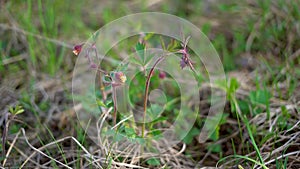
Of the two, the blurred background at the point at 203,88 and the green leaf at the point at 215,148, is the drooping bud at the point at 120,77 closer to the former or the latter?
the blurred background at the point at 203,88

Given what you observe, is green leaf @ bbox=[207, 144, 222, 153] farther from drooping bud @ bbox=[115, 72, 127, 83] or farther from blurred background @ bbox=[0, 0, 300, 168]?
drooping bud @ bbox=[115, 72, 127, 83]

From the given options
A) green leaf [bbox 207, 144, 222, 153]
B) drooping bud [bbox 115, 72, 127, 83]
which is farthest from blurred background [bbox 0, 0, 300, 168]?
drooping bud [bbox 115, 72, 127, 83]

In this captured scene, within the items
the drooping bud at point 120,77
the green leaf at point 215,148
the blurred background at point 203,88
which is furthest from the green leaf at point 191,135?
the drooping bud at point 120,77

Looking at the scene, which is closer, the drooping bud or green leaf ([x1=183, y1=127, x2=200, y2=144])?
the drooping bud

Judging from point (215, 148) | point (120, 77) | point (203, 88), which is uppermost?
point (120, 77)

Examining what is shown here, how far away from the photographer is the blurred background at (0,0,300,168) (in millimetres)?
1883

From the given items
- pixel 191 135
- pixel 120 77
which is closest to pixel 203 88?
pixel 191 135

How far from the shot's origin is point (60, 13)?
303 cm

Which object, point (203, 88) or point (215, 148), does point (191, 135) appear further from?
point (203, 88)

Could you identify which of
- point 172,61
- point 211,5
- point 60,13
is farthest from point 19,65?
point 211,5


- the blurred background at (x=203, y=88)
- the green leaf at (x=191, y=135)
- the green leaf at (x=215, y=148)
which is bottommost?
the green leaf at (x=215, y=148)

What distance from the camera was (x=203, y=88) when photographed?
7.87ft

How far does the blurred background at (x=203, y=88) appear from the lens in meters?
1.88

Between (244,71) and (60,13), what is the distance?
62.0 inches
